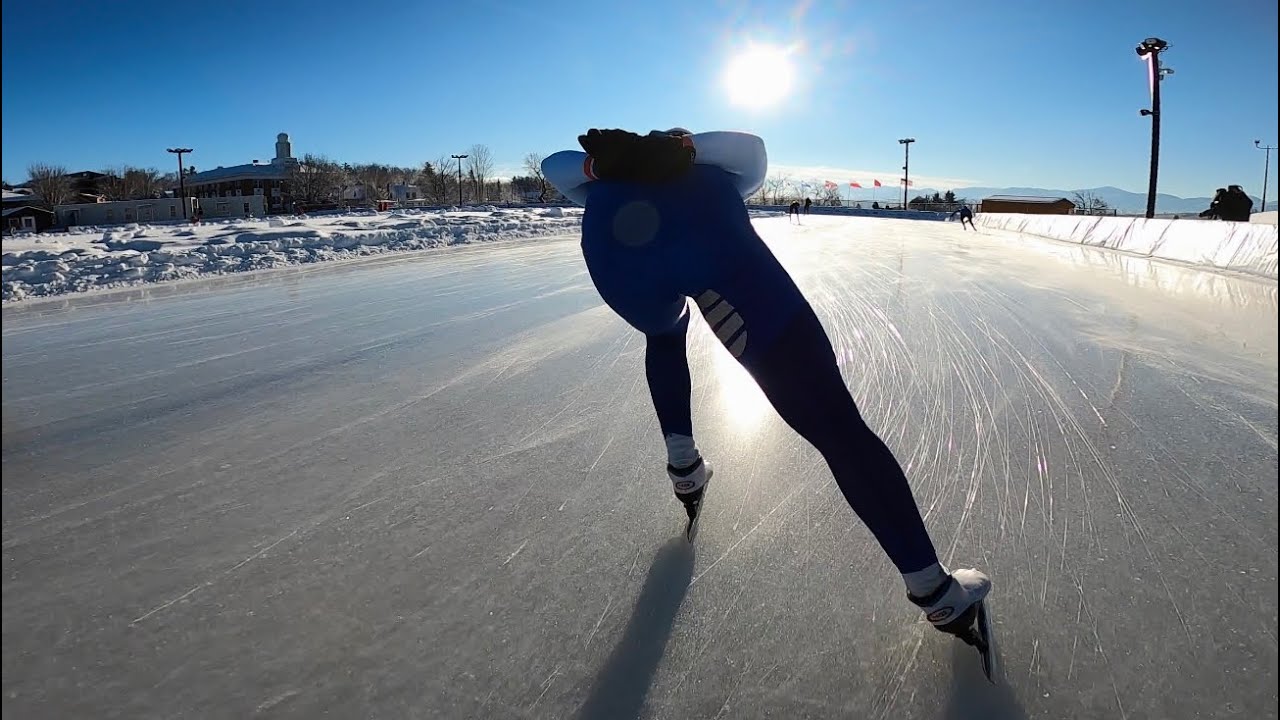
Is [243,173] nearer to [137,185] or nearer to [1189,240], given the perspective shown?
[137,185]

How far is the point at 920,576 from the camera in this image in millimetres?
1238

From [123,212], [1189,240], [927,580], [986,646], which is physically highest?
[123,212]

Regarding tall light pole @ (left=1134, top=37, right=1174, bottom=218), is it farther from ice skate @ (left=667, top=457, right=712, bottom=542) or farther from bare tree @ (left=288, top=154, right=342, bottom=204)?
bare tree @ (left=288, top=154, right=342, bottom=204)

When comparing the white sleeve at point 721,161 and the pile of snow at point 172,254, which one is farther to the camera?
the pile of snow at point 172,254

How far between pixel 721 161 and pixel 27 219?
142ft

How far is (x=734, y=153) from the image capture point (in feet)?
4.86

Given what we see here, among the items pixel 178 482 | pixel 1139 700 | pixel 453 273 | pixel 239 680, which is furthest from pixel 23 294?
pixel 1139 700

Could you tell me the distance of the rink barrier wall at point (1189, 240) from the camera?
Result: 21.2 ft

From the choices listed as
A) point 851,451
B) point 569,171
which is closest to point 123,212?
point 569,171

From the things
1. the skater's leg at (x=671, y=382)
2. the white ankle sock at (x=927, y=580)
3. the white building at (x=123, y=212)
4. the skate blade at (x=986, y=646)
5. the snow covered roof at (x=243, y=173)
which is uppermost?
the snow covered roof at (x=243, y=173)

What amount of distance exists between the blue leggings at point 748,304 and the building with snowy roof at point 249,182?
60.7m

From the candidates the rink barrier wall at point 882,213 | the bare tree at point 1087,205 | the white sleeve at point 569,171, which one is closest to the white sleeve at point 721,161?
the white sleeve at point 569,171

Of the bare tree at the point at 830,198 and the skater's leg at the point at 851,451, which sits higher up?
the bare tree at the point at 830,198

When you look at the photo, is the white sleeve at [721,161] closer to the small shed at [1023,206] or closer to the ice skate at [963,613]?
the ice skate at [963,613]
